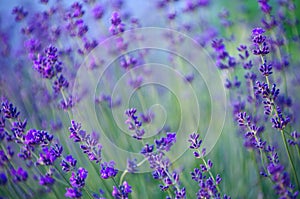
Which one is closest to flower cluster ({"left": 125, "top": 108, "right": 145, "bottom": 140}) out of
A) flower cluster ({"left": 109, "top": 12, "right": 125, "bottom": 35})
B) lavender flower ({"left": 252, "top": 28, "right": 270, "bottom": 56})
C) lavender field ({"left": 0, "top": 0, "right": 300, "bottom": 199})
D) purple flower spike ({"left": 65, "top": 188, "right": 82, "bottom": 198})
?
lavender field ({"left": 0, "top": 0, "right": 300, "bottom": 199})

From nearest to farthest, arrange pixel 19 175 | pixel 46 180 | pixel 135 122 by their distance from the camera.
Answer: pixel 135 122 → pixel 46 180 → pixel 19 175

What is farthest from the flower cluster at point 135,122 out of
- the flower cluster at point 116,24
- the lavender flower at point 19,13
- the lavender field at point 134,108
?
the lavender flower at point 19,13

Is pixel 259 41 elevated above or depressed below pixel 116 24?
below

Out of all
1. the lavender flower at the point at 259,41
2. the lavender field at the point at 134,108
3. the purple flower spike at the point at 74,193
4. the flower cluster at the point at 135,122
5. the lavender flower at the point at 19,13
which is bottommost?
the purple flower spike at the point at 74,193


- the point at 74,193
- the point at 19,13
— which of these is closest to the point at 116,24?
the point at 19,13

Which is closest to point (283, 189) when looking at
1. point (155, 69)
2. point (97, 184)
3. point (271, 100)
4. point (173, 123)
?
point (271, 100)

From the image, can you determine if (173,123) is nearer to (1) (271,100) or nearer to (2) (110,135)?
(2) (110,135)

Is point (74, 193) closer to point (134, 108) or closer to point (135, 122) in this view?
point (135, 122)

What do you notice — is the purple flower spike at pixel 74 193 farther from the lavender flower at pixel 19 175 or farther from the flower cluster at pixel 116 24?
the flower cluster at pixel 116 24
